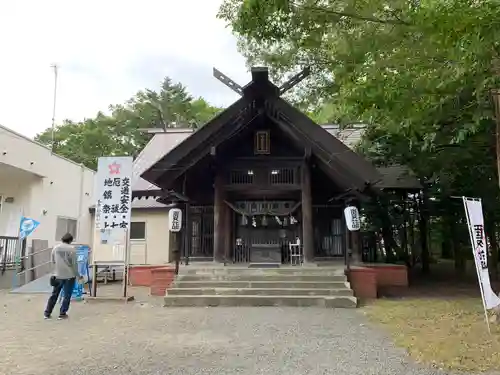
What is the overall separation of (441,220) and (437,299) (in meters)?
6.79

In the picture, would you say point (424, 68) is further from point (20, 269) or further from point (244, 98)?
point (20, 269)

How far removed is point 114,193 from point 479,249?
7444 mm

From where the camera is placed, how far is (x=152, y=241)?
640 inches

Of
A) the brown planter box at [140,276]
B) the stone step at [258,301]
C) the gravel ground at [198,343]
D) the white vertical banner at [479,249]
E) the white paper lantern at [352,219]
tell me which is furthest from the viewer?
the brown planter box at [140,276]

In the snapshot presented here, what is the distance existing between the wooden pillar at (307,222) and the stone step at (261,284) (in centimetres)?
147

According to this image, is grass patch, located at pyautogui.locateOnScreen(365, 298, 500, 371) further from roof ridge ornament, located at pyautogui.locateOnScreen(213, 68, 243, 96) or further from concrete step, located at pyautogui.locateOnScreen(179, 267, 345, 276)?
roof ridge ornament, located at pyautogui.locateOnScreen(213, 68, 243, 96)

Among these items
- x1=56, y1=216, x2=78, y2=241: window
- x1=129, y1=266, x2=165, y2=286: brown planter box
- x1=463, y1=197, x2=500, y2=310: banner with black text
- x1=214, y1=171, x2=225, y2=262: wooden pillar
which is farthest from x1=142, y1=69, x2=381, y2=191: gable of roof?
x1=56, y1=216, x2=78, y2=241: window

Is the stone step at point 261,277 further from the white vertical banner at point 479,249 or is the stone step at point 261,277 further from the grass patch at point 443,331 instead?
the white vertical banner at point 479,249

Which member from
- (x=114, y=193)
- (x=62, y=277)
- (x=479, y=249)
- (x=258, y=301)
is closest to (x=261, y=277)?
(x=258, y=301)

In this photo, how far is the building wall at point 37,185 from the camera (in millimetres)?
13375

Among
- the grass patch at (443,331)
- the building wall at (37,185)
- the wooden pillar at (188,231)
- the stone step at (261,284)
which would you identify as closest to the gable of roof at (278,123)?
the wooden pillar at (188,231)

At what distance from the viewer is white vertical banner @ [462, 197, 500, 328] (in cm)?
625

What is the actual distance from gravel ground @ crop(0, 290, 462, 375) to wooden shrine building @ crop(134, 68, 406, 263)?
3.69m

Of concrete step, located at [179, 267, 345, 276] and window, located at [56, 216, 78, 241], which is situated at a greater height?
window, located at [56, 216, 78, 241]
